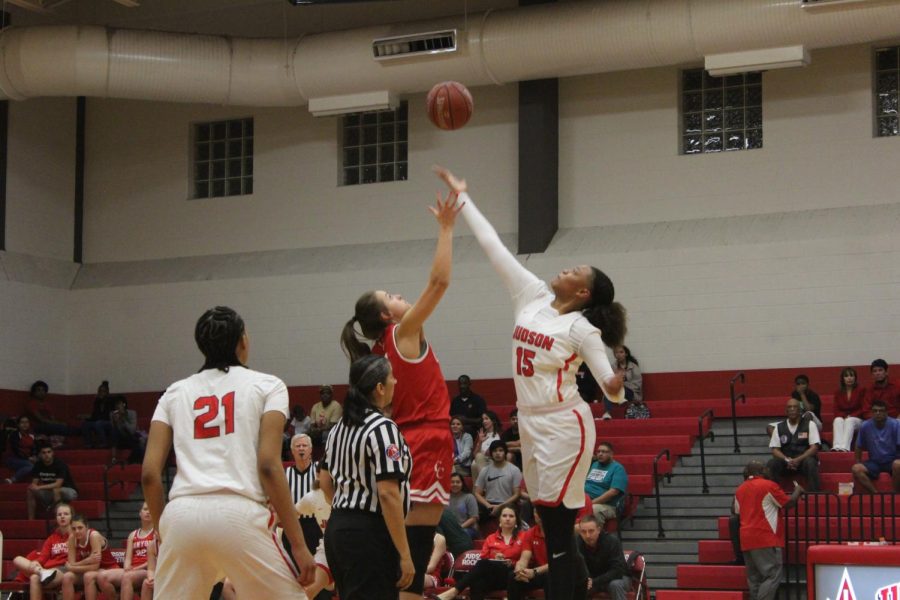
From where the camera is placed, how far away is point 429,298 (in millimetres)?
5984

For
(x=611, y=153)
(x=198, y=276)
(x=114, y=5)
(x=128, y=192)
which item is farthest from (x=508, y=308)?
(x=114, y=5)

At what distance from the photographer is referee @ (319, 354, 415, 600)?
5.51m

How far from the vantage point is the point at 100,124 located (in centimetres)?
2209

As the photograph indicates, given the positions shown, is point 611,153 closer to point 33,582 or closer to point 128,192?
point 128,192

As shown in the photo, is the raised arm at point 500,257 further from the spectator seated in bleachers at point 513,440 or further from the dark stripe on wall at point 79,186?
the dark stripe on wall at point 79,186

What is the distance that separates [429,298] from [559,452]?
0.99 metres

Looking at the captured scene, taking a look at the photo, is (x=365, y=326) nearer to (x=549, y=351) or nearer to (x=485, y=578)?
(x=549, y=351)

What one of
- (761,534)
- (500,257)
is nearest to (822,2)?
(761,534)

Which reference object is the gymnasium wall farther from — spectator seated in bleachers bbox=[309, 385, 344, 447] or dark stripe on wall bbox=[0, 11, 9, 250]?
dark stripe on wall bbox=[0, 11, 9, 250]

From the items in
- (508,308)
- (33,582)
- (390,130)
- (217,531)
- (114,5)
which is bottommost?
(33,582)

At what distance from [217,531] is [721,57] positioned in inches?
514

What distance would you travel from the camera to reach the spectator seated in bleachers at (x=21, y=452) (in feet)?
59.2

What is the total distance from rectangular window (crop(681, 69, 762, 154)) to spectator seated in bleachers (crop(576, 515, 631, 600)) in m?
7.65

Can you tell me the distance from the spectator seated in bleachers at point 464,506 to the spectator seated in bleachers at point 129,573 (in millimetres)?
3368
